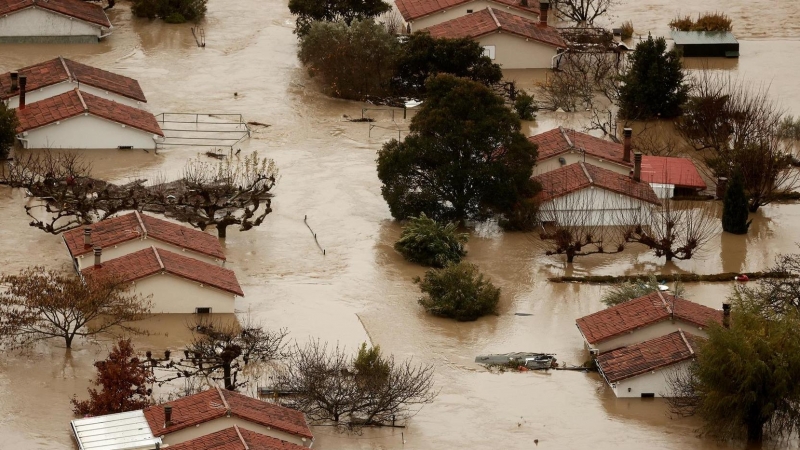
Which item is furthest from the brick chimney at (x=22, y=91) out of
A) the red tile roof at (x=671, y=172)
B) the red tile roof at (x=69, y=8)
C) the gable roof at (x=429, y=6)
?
the red tile roof at (x=671, y=172)

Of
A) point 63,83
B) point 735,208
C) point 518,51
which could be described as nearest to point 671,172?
point 735,208

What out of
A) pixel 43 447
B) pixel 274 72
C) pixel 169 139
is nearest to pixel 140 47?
pixel 274 72

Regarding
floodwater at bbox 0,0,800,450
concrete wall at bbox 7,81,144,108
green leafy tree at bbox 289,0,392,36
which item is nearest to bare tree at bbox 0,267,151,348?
floodwater at bbox 0,0,800,450

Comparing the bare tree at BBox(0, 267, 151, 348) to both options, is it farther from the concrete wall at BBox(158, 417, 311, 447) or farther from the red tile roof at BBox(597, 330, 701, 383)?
the red tile roof at BBox(597, 330, 701, 383)

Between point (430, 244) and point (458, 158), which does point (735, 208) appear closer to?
point (458, 158)

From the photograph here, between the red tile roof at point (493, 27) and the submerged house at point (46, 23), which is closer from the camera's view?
the red tile roof at point (493, 27)

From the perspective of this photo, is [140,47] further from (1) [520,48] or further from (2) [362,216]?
(2) [362,216]

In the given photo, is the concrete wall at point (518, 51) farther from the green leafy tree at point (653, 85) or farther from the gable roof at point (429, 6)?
the green leafy tree at point (653, 85)
